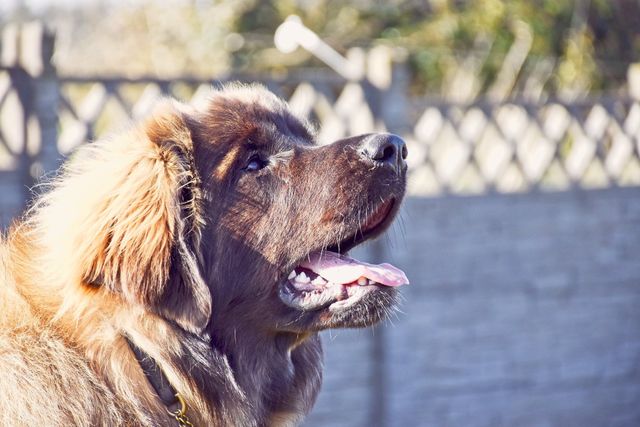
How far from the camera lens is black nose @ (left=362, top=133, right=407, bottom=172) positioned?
310cm

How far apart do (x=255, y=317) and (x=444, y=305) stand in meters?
3.32

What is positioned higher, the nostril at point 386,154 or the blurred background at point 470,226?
the nostril at point 386,154

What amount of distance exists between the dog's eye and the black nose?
393mm

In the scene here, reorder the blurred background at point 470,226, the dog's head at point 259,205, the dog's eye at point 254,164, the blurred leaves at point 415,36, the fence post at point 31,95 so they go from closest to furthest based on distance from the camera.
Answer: the dog's head at point 259,205 → the dog's eye at point 254,164 → the fence post at point 31,95 → the blurred background at point 470,226 → the blurred leaves at point 415,36

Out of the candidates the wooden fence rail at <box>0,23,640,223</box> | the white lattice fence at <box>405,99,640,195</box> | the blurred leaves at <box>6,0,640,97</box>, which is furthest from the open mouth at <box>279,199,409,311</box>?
the blurred leaves at <box>6,0,640,97</box>

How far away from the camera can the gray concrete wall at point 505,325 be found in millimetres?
6004

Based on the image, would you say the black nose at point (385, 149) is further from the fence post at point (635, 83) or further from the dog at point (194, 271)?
the fence post at point (635, 83)

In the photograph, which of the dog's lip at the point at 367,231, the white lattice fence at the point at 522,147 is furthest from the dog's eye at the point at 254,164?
the white lattice fence at the point at 522,147

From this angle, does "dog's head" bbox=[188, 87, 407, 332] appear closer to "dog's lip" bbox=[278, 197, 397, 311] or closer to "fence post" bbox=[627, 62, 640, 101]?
"dog's lip" bbox=[278, 197, 397, 311]

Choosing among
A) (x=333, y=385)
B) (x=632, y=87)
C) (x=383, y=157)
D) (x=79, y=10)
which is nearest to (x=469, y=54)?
(x=632, y=87)

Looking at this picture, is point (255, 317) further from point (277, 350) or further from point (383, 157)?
point (383, 157)

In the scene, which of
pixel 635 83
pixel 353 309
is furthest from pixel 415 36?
pixel 353 309

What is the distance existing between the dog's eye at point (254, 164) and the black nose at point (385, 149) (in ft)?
1.29

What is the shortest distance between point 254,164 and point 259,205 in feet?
0.56
